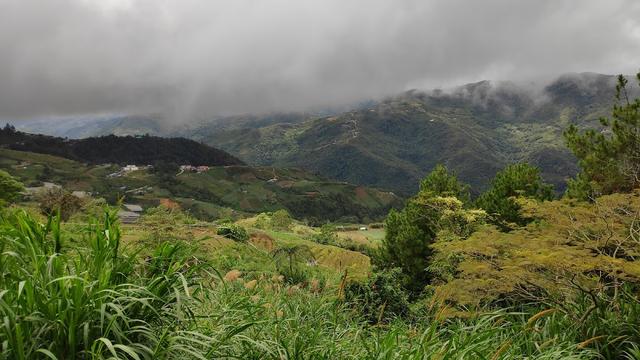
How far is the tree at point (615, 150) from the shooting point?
1953 cm

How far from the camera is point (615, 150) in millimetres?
20359

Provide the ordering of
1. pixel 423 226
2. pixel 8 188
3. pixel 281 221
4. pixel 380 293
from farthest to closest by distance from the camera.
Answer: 1. pixel 281 221
2. pixel 8 188
3. pixel 423 226
4. pixel 380 293

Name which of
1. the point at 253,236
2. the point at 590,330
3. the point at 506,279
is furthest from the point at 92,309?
the point at 253,236

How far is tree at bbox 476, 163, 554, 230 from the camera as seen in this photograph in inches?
1048

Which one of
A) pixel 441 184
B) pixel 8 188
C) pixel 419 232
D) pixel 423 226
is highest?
pixel 8 188

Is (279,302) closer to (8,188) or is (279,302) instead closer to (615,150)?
(615,150)

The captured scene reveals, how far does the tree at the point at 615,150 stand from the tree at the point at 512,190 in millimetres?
4827

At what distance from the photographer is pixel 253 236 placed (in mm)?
41031

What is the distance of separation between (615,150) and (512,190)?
304 inches

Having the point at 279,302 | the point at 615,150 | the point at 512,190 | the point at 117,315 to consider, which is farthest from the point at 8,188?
the point at 117,315

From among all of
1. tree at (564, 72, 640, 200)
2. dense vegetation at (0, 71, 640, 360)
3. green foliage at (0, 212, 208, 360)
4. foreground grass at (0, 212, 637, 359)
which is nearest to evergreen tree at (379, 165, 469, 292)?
tree at (564, 72, 640, 200)

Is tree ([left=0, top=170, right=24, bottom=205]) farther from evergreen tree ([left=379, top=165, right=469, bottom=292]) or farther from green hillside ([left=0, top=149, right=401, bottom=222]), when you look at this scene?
green hillside ([left=0, top=149, right=401, bottom=222])

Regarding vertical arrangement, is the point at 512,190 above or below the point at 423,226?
above

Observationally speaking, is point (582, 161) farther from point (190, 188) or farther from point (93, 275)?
point (190, 188)
